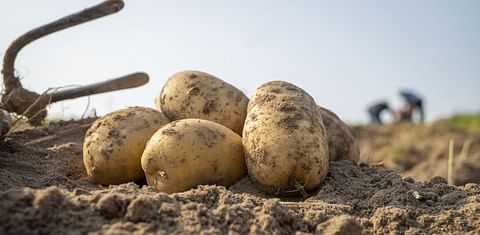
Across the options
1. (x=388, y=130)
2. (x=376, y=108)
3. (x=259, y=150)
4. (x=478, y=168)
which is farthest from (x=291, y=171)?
(x=376, y=108)

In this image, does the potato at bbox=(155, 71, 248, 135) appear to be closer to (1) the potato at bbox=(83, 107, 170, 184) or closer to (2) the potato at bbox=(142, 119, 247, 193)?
(1) the potato at bbox=(83, 107, 170, 184)

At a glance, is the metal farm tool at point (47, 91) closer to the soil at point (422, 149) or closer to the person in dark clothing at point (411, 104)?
the soil at point (422, 149)

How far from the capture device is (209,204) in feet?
7.97

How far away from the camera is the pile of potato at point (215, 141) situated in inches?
117

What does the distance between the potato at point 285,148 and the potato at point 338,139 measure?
0.47 meters

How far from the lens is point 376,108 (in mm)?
16875

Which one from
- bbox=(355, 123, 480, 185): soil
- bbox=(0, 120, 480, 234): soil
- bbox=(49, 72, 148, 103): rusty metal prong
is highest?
bbox=(49, 72, 148, 103): rusty metal prong

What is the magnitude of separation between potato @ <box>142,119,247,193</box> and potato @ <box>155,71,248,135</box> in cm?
35

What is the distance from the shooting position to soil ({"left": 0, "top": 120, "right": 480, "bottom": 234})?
2062 millimetres

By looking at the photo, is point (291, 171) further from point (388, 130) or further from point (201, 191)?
point (388, 130)

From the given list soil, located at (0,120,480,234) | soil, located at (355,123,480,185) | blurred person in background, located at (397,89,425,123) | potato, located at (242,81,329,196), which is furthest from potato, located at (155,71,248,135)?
blurred person in background, located at (397,89,425,123)

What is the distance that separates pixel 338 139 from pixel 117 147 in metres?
1.32

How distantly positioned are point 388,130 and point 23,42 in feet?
32.3

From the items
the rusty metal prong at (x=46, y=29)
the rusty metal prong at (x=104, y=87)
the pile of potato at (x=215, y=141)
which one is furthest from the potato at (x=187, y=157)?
the rusty metal prong at (x=46, y=29)
